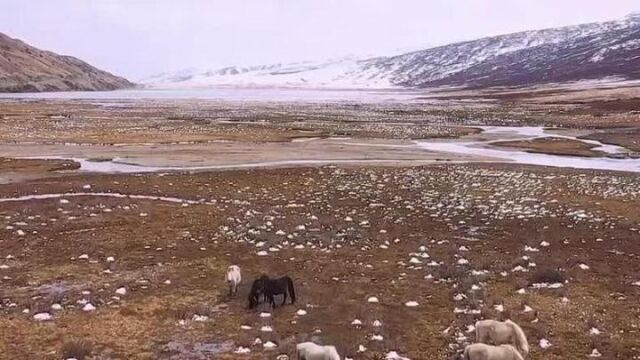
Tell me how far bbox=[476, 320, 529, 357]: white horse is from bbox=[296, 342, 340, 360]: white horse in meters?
3.47

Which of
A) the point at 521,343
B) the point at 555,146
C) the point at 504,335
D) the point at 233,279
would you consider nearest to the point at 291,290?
the point at 233,279

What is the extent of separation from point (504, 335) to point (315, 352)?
4.25m

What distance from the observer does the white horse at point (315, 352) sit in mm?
13492

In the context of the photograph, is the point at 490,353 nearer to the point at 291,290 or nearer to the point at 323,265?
the point at 291,290

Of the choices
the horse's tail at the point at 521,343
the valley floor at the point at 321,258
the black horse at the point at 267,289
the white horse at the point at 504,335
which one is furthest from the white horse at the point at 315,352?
the black horse at the point at 267,289

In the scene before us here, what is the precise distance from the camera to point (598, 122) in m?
93.4

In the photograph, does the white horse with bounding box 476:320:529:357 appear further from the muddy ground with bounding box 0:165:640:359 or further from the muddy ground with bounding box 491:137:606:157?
the muddy ground with bounding box 491:137:606:157

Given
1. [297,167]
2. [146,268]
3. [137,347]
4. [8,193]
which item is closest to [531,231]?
[146,268]

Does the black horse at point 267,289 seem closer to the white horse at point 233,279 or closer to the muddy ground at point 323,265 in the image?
the muddy ground at point 323,265

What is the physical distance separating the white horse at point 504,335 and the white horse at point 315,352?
3.47m

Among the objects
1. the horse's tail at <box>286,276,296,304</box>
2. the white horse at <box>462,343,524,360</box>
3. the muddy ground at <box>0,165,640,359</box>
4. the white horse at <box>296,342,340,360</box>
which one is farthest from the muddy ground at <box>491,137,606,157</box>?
the white horse at <box>296,342,340,360</box>

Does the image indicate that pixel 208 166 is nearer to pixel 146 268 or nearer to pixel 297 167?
pixel 297 167

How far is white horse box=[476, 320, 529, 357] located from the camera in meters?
14.3

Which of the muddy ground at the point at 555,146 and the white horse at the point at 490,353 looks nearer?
the white horse at the point at 490,353
